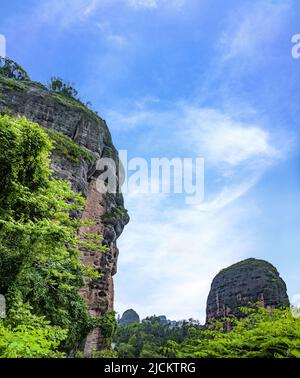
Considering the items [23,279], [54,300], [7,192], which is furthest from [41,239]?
[54,300]

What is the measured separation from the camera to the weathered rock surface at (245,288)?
38.2 metres

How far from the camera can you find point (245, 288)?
40.7 m

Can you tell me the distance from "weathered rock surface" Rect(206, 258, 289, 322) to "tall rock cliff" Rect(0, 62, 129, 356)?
23.9 metres

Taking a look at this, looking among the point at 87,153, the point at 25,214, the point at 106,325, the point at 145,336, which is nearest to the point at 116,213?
the point at 87,153

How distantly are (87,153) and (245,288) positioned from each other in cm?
3142

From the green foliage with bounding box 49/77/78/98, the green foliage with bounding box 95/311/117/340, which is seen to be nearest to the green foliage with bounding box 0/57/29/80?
the green foliage with bounding box 49/77/78/98

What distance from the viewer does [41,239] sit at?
23.0 feet

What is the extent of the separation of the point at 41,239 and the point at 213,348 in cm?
446

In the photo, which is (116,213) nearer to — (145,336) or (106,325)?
(106,325)

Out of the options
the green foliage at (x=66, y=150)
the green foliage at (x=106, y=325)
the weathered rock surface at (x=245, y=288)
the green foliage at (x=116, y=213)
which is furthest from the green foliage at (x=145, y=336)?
the green foliage at (x=66, y=150)

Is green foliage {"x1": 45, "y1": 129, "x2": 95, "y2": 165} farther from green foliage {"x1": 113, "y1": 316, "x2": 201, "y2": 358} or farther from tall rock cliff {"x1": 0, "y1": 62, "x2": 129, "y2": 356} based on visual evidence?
green foliage {"x1": 113, "y1": 316, "x2": 201, "y2": 358}

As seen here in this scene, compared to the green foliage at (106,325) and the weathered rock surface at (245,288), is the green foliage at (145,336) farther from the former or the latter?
the green foliage at (106,325)

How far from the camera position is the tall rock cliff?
18.7m
